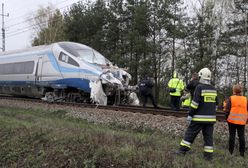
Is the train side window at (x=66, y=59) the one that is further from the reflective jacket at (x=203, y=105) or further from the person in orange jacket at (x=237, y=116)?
the reflective jacket at (x=203, y=105)

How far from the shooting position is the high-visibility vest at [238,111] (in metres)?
6.82

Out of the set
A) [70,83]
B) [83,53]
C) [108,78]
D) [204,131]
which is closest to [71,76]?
[70,83]

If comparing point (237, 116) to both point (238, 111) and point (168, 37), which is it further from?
point (168, 37)

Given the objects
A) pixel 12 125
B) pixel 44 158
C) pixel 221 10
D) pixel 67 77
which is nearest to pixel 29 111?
pixel 67 77

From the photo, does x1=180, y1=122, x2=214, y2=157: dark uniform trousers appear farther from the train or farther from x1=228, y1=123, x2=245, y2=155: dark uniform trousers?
the train

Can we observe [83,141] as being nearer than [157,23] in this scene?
Yes

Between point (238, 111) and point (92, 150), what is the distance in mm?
3078

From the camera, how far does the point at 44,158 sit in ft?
22.3

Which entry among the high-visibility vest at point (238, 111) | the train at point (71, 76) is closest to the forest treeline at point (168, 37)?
the train at point (71, 76)

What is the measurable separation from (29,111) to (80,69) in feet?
8.98

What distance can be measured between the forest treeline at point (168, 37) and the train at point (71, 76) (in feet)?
37.5

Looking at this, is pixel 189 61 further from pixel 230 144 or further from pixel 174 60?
pixel 230 144

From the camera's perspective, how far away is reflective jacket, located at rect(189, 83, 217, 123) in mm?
6117

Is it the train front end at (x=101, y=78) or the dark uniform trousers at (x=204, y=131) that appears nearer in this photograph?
the dark uniform trousers at (x=204, y=131)
